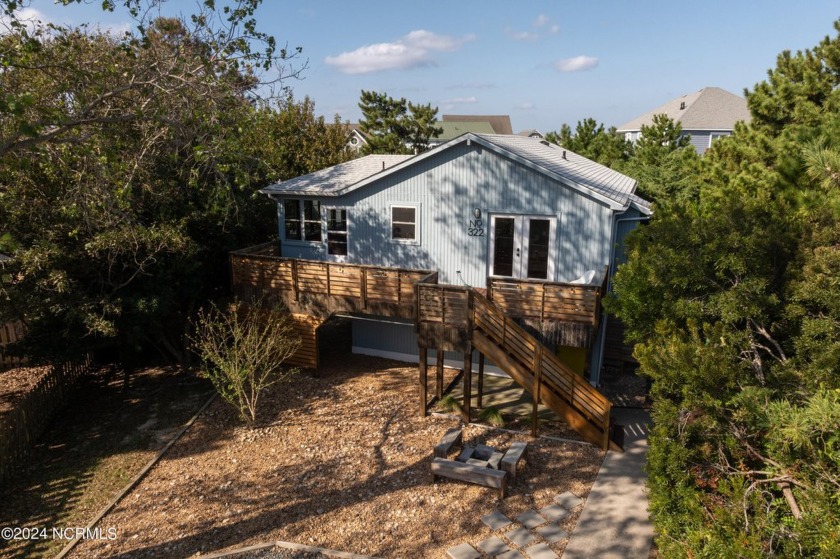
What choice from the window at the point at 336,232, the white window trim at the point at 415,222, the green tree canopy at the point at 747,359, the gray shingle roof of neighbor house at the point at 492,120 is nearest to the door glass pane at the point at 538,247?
the white window trim at the point at 415,222

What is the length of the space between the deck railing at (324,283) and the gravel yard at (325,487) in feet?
8.78

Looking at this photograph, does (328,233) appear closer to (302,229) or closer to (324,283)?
(302,229)

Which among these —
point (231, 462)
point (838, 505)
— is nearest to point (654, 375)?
point (838, 505)

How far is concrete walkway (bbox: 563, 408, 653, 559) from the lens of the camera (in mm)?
8750

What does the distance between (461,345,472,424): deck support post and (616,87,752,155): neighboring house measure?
3718cm

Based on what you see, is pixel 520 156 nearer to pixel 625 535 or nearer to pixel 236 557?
pixel 625 535

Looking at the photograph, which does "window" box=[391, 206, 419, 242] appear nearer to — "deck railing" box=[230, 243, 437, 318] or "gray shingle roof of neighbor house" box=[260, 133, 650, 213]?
"gray shingle roof of neighbor house" box=[260, 133, 650, 213]

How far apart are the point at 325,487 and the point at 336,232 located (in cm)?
857

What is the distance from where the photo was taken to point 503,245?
15164 millimetres

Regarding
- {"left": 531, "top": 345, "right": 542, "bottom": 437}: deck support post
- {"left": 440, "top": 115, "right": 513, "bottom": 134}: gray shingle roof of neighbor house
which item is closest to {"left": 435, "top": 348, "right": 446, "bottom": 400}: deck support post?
{"left": 531, "top": 345, "right": 542, "bottom": 437}: deck support post

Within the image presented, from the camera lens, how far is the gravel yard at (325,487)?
9.30m

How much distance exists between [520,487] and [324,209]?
407 inches

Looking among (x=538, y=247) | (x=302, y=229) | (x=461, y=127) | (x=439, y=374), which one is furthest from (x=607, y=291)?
(x=461, y=127)

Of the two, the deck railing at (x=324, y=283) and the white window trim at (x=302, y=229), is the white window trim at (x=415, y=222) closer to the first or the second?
the deck railing at (x=324, y=283)
